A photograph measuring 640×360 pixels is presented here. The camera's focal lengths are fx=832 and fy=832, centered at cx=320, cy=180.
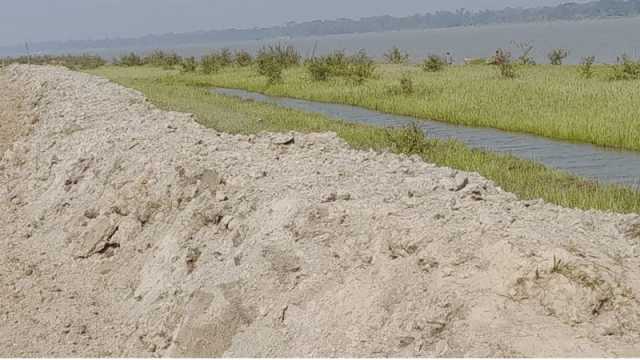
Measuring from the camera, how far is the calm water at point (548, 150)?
1611 cm

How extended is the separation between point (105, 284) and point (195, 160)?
7.53 ft

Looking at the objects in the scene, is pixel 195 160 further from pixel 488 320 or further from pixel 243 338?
pixel 488 320

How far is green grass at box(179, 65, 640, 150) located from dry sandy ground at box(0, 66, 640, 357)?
8.92m

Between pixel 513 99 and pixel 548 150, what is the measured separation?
26.0 feet

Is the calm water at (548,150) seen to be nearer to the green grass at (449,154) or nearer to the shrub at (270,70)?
the green grass at (449,154)

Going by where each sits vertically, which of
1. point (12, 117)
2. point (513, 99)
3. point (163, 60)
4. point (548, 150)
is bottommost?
point (163, 60)

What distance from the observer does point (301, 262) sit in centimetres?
808

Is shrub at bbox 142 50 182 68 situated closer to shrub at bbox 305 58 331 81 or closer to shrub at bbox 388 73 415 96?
shrub at bbox 305 58 331 81

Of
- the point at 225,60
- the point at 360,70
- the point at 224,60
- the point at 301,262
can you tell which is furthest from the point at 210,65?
the point at 301,262

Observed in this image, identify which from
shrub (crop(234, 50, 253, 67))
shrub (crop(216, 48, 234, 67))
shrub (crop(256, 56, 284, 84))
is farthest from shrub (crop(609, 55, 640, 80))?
shrub (crop(216, 48, 234, 67))

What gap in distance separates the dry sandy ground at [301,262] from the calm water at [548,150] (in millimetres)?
5790

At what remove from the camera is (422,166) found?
11.0 metres

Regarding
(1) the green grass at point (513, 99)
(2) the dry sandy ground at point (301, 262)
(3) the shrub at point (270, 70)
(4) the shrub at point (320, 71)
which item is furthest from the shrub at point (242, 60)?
(2) the dry sandy ground at point (301, 262)

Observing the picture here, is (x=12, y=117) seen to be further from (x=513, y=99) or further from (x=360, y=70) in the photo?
(x=360, y=70)
